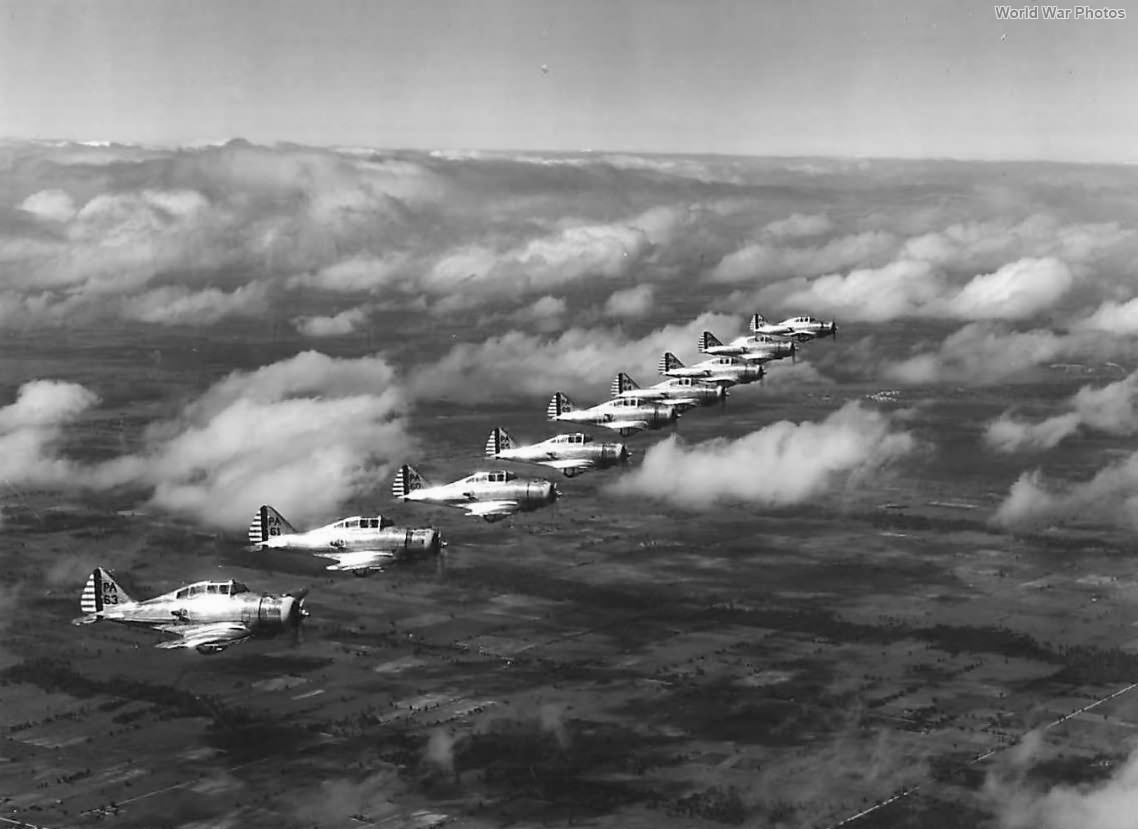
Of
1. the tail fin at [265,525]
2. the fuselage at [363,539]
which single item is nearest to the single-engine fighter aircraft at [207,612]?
the tail fin at [265,525]

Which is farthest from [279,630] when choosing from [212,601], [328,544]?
[328,544]

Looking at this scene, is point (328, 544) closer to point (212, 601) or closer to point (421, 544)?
point (421, 544)

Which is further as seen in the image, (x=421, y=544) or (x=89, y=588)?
(x=421, y=544)

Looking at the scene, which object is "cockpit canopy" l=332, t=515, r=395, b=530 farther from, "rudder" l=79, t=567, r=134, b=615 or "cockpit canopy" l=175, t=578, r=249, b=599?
"rudder" l=79, t=567, r=134, b=615

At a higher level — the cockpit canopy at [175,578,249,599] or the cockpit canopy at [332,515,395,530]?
the cockpit canopy at [332,515,395,530]

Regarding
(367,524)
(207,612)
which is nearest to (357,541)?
(367,524)

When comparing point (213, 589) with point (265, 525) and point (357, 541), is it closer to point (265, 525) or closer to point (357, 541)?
point (265, 525)

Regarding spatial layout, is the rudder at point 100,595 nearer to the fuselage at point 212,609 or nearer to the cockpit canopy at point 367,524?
the fuselage at point 212,609

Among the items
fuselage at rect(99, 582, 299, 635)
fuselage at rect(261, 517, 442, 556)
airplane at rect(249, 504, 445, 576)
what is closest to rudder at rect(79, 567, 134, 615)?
fuselage at rect(99, 582, 299, 635)

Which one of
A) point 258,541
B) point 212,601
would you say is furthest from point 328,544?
point 212,601
